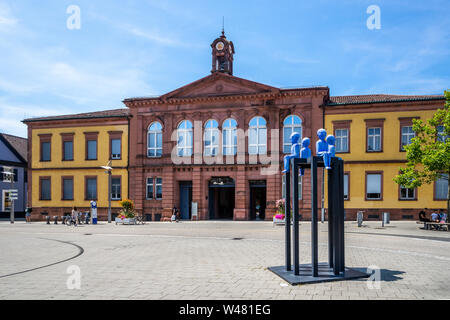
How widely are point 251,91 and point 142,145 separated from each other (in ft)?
36.8

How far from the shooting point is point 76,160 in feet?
129

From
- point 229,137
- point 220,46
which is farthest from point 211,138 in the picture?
point 220,46

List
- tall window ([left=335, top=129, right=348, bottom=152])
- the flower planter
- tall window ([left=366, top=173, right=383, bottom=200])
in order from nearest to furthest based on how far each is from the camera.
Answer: the flower planter, tall window ([left=366, top=173, right=383, bottom=200]), tall window ([left=335, top=129, right=348, bottom=152])

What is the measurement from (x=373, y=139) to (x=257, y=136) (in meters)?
9.49

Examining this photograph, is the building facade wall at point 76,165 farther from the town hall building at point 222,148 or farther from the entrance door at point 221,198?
the entrance door at point 221,198

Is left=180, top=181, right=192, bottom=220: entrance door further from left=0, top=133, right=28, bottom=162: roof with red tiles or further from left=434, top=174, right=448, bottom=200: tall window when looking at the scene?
left=0, top=133, right=28, bottom=162: roof with red tiles

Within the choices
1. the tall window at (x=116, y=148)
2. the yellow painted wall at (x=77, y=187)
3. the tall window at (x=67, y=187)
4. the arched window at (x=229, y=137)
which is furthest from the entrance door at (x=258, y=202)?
the tall window at (x=67, y=187)

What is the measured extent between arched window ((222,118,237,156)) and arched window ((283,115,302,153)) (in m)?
4.33

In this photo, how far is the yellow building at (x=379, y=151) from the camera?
31312 mm

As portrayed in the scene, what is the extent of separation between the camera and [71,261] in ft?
37.0

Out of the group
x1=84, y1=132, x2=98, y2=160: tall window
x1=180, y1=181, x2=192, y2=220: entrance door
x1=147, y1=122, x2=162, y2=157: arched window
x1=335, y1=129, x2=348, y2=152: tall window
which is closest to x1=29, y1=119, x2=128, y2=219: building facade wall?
x1=84, y1=132, x2=98, y2=160: tall window

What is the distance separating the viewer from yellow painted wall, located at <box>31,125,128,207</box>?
3803 cm

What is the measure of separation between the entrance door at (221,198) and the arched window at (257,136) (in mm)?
3579

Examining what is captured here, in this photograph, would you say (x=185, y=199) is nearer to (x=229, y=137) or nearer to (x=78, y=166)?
(x=229, y=137)
